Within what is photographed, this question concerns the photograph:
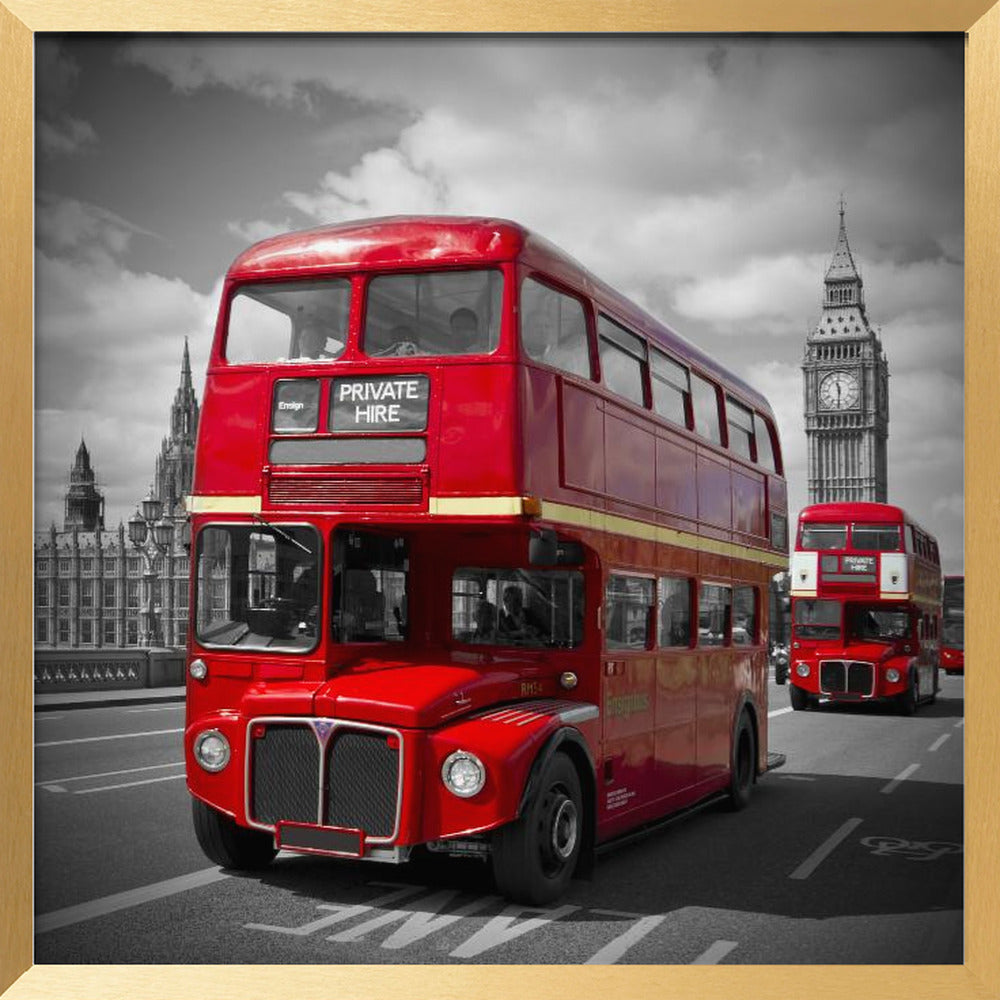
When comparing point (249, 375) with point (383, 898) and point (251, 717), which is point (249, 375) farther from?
point (383, 898)

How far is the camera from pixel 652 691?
9641 mm

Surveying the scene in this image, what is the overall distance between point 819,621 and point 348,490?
17595 millimetres

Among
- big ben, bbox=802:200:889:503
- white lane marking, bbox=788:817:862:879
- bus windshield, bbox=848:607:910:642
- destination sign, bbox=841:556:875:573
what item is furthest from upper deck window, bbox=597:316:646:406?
bus windshield, bbox=848:607:910:642

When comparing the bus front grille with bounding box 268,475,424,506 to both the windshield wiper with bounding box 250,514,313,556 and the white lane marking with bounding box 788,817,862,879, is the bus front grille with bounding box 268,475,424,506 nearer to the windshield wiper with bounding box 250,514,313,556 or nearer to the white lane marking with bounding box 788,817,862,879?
the windshield wiper with bounding box 250,514,313,556

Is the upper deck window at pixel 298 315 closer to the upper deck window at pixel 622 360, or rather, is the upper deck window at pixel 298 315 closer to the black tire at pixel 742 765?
the upper deck window at pixel 622 360

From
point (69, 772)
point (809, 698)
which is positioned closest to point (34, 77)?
point (69, 772)

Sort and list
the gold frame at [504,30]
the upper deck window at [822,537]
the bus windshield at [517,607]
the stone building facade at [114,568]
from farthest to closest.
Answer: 1. the upper deck window at [822,537]
2. the bus windshield at [517,607]
3. the stone building facade at [114,568]
4. the gold frame at [504,30]

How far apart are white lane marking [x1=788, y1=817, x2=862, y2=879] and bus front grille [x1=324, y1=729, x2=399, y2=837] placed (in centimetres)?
294

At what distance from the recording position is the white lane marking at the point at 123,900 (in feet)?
21.9

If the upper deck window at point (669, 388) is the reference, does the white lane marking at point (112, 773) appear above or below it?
below

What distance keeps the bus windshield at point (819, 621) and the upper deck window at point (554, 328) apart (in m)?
16.4

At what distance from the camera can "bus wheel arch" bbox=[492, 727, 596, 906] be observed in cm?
721

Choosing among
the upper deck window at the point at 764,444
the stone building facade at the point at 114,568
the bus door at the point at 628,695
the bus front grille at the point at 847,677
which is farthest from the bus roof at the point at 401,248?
the bus front grille at the point at 847,677

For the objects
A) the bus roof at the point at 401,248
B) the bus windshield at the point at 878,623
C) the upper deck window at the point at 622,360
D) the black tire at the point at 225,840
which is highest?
the bus roof at the point at 401,248
